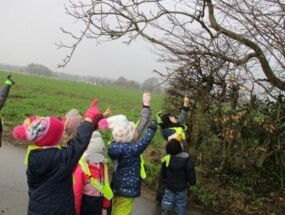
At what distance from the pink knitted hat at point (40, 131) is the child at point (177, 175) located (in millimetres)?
2495

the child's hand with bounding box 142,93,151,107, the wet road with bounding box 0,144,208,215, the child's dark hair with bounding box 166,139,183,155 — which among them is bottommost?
the wet road with bounding box 0,144,208,215

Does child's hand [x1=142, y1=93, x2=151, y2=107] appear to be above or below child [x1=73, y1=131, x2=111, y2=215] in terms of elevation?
above

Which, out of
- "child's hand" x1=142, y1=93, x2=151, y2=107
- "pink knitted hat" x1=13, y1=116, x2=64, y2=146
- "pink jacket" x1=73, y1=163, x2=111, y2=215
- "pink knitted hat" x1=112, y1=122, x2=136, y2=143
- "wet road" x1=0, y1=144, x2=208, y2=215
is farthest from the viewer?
"wet road" x1=0, y1=144, x2=208, y2=215

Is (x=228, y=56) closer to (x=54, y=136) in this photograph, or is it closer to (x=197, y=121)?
(x=197, y=121)

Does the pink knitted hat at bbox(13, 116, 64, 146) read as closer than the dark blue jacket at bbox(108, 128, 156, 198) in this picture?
Yes

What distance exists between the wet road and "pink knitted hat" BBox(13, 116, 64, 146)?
8.26ft

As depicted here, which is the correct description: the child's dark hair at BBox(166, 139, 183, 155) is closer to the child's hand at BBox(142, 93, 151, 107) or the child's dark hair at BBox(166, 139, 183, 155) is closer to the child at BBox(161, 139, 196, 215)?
the child at BBox(161, 139, 196, 215)

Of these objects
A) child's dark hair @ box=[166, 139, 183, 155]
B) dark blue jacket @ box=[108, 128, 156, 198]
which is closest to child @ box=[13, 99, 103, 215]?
dark blue jacket @ box=[108, 128, 156, 198]

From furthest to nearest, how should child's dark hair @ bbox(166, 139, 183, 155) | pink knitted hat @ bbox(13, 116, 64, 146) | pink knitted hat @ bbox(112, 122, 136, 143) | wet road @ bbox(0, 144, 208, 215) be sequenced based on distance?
wet road @ bbox(0, 144, 208, 215), child's dark hair @ bbox(166, 139, 183, 155), pink knitted hat @ bbox(112, 122, 136, 143), pink knitted hat @ bbox(13, 116, 64, 146)

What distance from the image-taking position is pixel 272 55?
6965mm

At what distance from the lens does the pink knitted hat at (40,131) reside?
13.4ft

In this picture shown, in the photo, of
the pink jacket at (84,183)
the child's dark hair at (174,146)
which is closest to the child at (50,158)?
the pink jacket at (84,183)

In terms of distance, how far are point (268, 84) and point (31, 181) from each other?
470cm

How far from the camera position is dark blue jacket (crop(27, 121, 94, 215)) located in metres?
4.16
